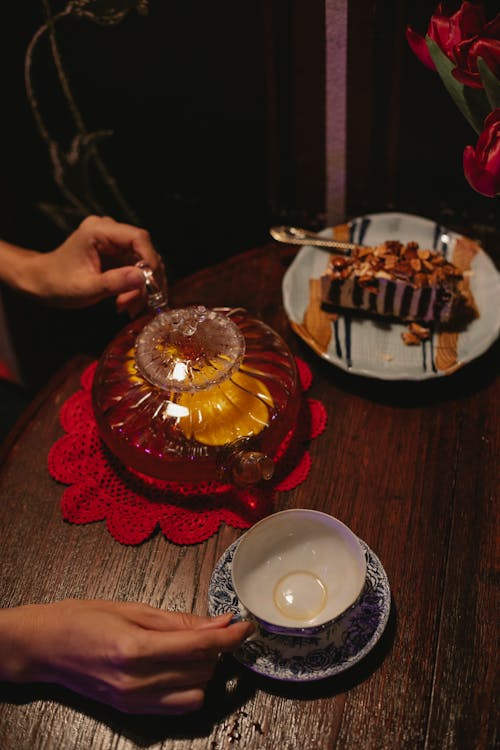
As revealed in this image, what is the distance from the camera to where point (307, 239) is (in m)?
1.75

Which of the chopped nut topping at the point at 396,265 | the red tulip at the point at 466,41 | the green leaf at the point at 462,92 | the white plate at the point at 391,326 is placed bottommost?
the white plate at the point at 391,326

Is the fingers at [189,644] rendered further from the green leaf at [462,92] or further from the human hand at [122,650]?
the green leaf at [462,92]

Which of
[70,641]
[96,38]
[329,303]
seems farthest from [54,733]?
[96,38]

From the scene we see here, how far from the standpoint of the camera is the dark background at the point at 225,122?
167 centimetres

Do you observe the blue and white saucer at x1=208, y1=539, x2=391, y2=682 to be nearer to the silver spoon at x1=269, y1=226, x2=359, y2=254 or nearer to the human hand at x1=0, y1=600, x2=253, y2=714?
the human hand at x1=0, y1=600, x2=253, y2=714

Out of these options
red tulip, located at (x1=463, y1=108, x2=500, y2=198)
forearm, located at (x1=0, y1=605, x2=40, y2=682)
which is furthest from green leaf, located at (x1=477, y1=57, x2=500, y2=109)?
forearm, located at (x1=0, y1=605, x2=40, y2=682)

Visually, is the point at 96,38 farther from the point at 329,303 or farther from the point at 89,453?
the point at 89,453

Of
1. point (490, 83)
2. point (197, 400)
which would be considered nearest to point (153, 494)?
point (197, 400)

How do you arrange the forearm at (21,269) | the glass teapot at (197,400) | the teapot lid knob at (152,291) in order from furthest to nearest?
1. the forearm at (21,269)
2. the teapot lid knob at (152,291)
3. the glass teapot at (197,400)

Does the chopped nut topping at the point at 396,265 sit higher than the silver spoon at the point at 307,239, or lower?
higher

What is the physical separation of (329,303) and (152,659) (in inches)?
35.6

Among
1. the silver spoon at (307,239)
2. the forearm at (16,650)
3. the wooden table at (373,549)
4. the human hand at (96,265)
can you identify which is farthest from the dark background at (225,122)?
the forearm at (16,650)

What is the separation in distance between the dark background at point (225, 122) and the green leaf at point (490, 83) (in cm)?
51

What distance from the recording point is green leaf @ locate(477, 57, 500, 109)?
1.12 metres
